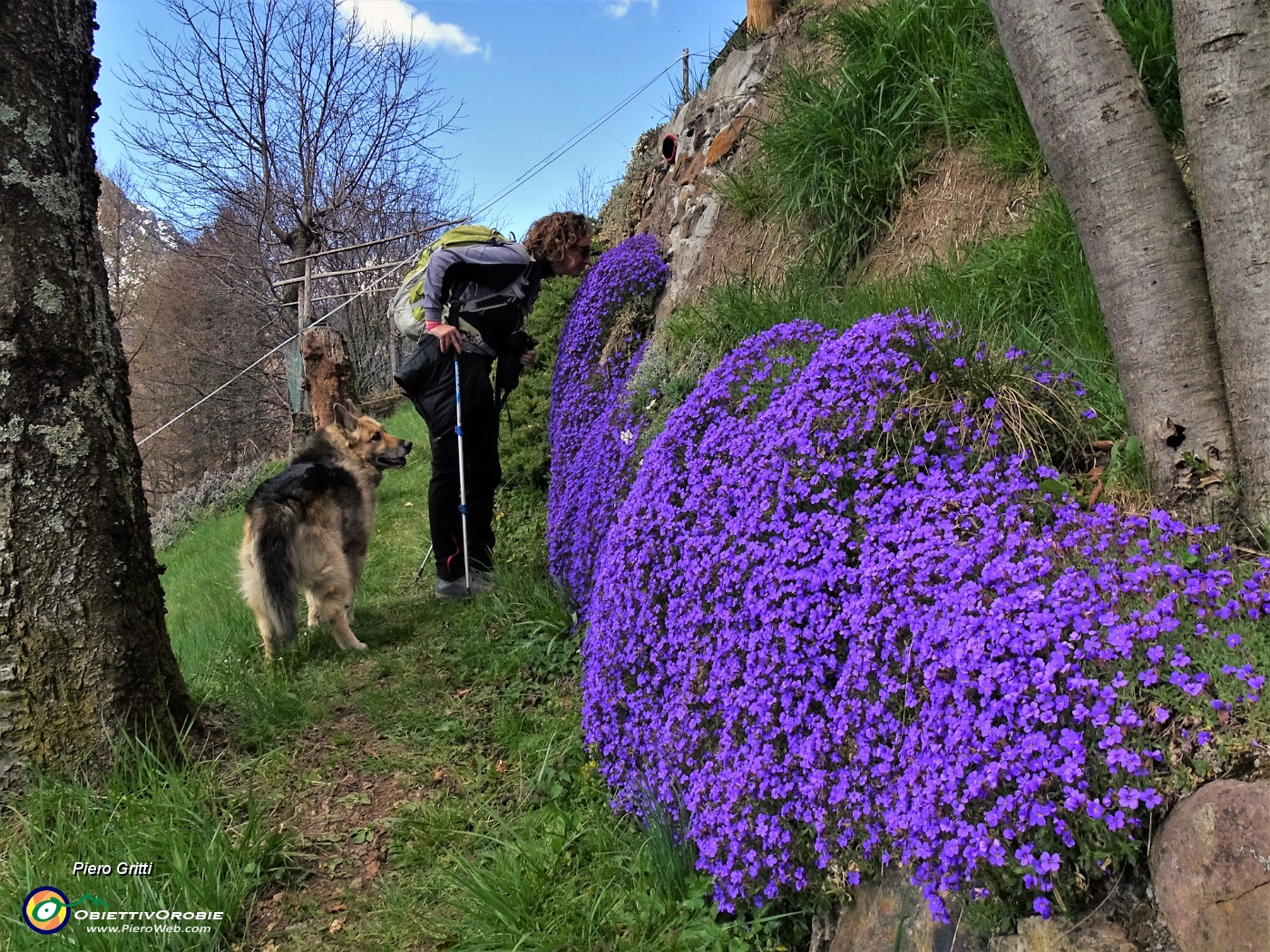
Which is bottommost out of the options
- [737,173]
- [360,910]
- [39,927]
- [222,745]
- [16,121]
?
[360,910]

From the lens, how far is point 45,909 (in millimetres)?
2512

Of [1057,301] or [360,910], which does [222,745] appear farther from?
[1057,301]

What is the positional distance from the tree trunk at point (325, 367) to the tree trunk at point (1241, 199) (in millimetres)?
9181

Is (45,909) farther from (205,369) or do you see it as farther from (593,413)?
(205,369)

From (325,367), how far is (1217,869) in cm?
1002

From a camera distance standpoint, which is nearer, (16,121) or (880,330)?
(880,330)

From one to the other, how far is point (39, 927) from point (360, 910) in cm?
92

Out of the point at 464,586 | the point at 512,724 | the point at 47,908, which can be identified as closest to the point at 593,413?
the point at 464,586

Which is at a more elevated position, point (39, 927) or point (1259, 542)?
point (39, 927)

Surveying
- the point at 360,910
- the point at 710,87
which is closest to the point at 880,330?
the point at 360,910

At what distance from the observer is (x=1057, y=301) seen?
3184 millimetres

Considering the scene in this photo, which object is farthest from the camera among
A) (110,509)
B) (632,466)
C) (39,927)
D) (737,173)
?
(737,173)

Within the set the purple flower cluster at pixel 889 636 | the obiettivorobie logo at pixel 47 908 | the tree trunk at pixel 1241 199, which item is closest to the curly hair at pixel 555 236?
the purple flower cluster at pixel 889 636

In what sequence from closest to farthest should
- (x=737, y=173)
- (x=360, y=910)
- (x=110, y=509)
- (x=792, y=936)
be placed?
1. (x=792, y=936)
2. (x=360, y=910)
3. (x=110, y=509)
4. (x=737, y=173)
